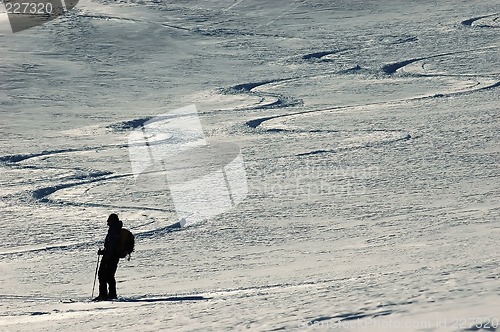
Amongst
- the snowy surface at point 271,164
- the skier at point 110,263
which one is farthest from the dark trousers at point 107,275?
the snowy surface at point 271,164

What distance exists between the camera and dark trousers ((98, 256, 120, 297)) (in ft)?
20.6

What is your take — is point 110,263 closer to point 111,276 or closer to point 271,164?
point 111,276

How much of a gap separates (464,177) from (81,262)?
4.56 meters

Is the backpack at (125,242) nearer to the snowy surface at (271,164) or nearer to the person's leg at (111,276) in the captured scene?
the person's leg at (111,276)

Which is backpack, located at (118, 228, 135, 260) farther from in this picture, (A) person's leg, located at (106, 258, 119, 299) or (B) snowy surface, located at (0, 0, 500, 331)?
(B) snowy surface, located at (0, 0, 500, 331)

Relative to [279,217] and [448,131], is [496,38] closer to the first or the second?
[448,131]

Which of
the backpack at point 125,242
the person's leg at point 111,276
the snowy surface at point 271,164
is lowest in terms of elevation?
the snowy surface at point 271,164

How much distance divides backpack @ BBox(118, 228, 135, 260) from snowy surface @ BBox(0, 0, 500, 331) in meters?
0.36

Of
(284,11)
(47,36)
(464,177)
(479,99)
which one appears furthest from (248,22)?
(464,177)

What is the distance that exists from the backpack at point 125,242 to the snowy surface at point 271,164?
1.19 ft

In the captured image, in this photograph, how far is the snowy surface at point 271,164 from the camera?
203 inches

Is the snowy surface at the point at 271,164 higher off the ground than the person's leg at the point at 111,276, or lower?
lower

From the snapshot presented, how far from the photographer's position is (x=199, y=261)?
25.8 ft

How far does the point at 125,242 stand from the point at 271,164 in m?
6.67
